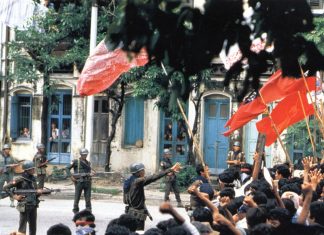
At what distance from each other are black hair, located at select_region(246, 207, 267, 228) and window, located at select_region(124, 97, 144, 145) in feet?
68.5

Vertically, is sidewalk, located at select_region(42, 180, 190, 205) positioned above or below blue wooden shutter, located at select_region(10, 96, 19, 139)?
below

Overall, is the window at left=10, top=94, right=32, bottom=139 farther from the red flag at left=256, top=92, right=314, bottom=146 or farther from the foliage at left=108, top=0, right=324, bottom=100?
the foliage at left=108, top=0, right=324, bottom=100

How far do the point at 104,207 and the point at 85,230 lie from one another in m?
12.4

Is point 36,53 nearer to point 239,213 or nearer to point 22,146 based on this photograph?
point 22,146

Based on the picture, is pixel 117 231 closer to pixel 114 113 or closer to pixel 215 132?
pixel 114 113

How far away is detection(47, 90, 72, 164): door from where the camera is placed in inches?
1218

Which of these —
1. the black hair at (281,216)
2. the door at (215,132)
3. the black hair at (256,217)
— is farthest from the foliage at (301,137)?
the black hair at (281,216)

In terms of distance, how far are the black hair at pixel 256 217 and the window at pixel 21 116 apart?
74.4 ft

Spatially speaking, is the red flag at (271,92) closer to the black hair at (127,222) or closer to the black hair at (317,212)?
the black hair at (317,212)

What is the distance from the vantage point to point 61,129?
31.0 meters

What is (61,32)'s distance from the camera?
91.0 ft

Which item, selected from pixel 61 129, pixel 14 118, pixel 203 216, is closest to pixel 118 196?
pixel 61 129

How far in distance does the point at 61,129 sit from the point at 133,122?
237 centimetres

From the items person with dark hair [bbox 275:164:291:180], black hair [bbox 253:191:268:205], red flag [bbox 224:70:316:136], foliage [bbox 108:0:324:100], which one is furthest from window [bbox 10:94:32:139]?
foliage [bbox 108:0:324:100]
